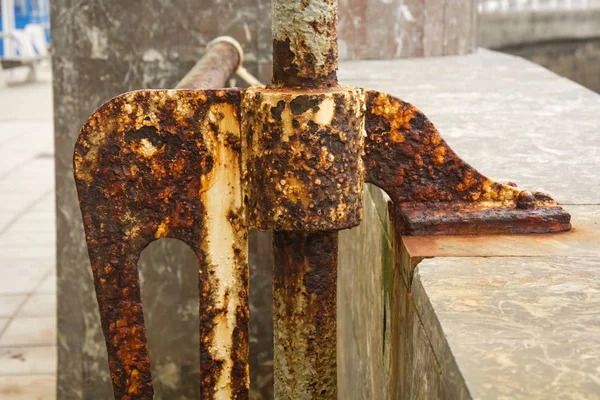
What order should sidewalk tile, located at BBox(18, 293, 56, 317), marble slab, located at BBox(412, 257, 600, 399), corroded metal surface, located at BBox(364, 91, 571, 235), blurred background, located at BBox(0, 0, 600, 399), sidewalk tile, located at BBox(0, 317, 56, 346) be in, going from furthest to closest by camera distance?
sidewalk tile, located at BBox(18, 293, 56, 317)
sidewalk tile, located at BBox(0, 317, 56, 346)
blurred background, located at BBox(0, 0, 600, 399)
corroded metal surface, located at BBox(364, 91, 571, 235)
marble slab, located at BBox(412, 257, 600, 399)

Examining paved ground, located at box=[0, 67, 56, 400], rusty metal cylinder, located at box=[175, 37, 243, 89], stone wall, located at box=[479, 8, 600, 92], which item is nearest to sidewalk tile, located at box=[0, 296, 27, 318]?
paved ground, located at box=[0, 67, 56, 400]

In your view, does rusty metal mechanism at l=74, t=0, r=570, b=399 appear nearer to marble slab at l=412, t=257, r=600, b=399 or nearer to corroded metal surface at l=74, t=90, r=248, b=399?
corroded metal surface at l=74, t=90, r=248, b=399

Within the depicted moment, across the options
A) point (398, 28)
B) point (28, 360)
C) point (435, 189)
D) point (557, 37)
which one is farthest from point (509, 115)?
point (557, 37)

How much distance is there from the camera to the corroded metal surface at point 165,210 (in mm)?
1064

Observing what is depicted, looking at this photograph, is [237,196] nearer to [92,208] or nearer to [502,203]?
[92,208]

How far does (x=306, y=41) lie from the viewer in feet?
3.31

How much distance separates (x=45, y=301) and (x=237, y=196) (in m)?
3.53

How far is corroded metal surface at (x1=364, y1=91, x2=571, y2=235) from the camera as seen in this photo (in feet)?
3.64

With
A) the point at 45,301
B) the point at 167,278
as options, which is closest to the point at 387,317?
the point at 167,278

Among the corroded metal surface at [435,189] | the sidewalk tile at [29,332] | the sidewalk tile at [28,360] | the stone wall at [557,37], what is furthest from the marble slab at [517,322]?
the stone wall at [557,37]

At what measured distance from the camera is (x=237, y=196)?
3.60ft

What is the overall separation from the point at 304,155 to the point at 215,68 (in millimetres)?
901

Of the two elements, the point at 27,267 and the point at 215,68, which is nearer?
the point at 215,68

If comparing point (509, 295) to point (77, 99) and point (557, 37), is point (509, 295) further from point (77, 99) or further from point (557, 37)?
point (557, 37)
